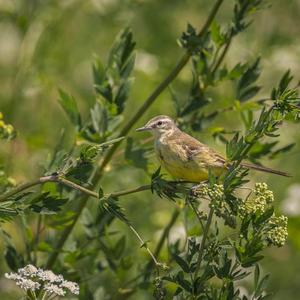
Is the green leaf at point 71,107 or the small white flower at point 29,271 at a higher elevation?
the green leaf at point 71,107

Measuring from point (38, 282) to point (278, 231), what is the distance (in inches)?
40.7

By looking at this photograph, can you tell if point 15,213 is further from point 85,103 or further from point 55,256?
point 85,103

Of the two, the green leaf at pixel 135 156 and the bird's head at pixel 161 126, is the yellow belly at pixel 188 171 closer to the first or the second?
the green leaf at pixel 135 156

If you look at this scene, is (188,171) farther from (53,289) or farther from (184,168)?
(53,289)

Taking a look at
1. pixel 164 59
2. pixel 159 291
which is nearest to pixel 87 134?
pixel 159 291

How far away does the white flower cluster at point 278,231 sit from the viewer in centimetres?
295

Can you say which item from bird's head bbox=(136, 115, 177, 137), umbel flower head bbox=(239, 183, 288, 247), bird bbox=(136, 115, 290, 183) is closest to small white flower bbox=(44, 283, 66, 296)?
umbel flower head bbox=(239, 183, 288, 247)

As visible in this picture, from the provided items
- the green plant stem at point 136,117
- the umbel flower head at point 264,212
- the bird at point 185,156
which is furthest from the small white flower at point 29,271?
the bird at point 185,156

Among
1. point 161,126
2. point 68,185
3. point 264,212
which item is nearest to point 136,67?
point 161,126

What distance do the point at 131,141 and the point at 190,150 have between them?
34 centimetres

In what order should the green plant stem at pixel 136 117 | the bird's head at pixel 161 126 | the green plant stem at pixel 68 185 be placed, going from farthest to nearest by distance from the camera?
1. the bird's head at pixel 161 126
2. the green plant stem at pixel 136 117
3. the green plant stem at pixel 68 185

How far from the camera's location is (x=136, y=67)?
693 cm

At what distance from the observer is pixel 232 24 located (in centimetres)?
443

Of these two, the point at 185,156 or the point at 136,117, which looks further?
the point at 185,156
